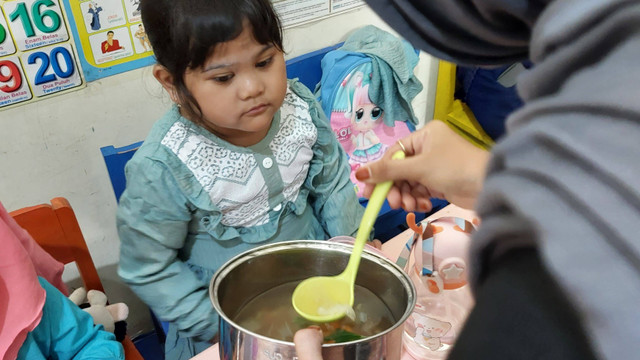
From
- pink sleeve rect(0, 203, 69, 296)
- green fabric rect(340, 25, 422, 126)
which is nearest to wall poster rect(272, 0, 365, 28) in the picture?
green fabric rect(340, 25, 422, 126)

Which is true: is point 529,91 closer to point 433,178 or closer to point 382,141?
point 433,178

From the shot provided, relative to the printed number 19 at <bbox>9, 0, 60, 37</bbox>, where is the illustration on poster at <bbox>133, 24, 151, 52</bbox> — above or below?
below

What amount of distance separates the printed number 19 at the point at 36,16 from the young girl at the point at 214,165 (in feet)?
1.07

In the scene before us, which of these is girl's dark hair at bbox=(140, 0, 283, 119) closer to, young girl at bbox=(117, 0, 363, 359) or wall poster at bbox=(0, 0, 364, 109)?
young girl at bbox=(117, 0, 363, 359)

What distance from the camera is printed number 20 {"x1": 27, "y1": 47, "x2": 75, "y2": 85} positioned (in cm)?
102

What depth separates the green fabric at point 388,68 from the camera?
1412 millimetres

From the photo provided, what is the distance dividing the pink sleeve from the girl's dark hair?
338mm

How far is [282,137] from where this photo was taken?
97cm

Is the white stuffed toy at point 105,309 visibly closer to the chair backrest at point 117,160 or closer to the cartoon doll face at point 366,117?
the chair backrest at point 117,160

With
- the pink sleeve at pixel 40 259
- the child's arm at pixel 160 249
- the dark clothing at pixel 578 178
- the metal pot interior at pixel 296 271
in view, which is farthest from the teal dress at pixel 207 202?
the dark clothing at pixel 578 178

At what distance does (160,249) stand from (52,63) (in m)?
0.47

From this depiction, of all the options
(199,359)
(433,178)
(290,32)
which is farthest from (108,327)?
(290,32)

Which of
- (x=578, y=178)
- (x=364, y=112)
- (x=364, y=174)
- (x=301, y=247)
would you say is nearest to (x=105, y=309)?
(x=301, y=247)

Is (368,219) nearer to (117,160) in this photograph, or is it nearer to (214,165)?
(214,165)
